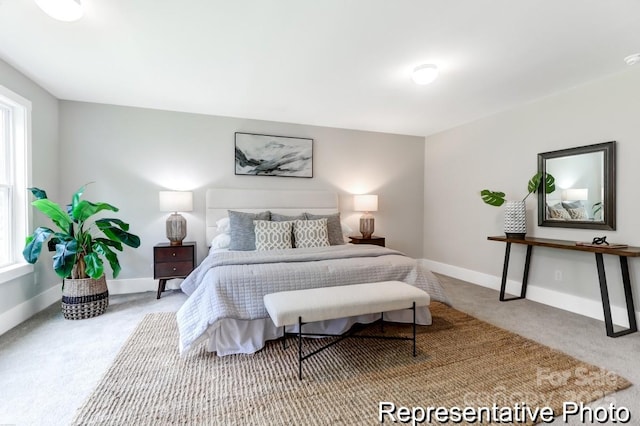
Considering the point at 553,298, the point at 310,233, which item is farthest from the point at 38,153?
the point at 553,298

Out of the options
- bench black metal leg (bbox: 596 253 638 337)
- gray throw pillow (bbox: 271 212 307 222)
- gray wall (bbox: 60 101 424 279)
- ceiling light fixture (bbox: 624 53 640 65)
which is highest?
ceiling light fixture (bbox: 624 53 640 65)

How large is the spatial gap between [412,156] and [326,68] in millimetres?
2999

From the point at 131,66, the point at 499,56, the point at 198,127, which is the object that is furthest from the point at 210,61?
the point at 499,56

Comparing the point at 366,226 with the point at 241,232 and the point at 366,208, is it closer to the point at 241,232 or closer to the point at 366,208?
the point at 366,208

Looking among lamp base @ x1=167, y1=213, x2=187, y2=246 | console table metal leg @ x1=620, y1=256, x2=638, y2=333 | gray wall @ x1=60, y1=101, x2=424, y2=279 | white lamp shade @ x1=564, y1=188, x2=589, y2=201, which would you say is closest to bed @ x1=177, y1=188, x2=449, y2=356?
lamp base @ x1=167, y1=213, x2=187, y2=246

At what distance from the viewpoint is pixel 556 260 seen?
348 centimetres

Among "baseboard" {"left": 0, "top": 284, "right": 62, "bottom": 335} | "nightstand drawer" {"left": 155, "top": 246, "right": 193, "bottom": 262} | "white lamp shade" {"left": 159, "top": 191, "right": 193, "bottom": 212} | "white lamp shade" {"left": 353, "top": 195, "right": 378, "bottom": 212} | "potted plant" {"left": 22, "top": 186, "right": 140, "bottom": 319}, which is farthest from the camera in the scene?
"white lamp shade" {"left": 353, "top": 195, "right": 378, "bottom": 212}

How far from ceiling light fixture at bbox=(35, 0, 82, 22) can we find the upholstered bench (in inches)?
85.2

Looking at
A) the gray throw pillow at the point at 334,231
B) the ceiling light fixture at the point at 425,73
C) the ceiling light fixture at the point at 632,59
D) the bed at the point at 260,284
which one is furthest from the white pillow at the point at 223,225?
the ceiling light fixture at the point at 632,59

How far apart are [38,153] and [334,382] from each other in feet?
12.3

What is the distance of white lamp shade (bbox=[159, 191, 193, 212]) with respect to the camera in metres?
3.72

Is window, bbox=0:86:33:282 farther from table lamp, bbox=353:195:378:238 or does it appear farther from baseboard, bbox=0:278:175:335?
table lamp, bbox=353:195:378:238

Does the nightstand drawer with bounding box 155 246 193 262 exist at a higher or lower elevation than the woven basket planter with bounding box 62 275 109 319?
higher

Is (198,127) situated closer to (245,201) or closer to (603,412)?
(245,201)
